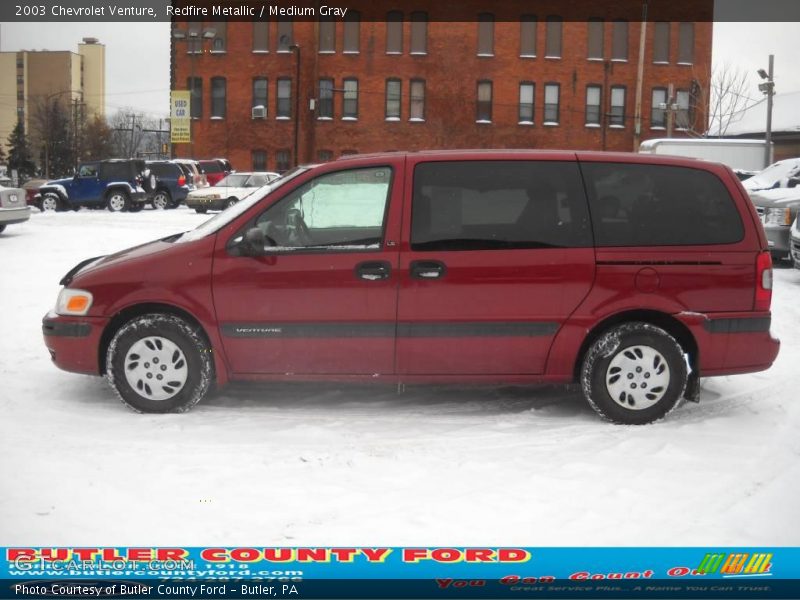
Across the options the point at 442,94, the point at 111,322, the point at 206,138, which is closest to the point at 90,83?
the point at 206,138

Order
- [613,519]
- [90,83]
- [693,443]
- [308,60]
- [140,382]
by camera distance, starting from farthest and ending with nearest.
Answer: [90,83] < [308,60] < [140,382] < [693,443] < [613,519]

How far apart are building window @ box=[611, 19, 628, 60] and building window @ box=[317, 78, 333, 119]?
15.2 metres

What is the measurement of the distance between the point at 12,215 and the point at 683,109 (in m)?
40.9

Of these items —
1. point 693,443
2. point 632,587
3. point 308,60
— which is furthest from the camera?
point 308,60

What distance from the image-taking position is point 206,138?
2076 inches

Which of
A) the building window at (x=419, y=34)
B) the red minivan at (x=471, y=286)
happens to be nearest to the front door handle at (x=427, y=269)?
the red minivan at (x=471, y=286)

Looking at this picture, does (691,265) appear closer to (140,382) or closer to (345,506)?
(345,506)

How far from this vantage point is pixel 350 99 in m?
51.8

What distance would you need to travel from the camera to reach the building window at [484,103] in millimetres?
51094

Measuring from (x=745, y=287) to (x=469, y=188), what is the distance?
1825 mm

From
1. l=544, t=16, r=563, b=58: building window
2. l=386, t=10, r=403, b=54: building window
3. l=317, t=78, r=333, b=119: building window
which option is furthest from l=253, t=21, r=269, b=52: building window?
l=544, t=16, r=563, b=58: building window

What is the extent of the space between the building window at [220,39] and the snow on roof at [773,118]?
26939mm

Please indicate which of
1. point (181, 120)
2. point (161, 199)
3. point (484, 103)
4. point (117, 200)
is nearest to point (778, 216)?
point (117, 200)

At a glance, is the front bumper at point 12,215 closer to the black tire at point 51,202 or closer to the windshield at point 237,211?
the black tire at point 51,202
